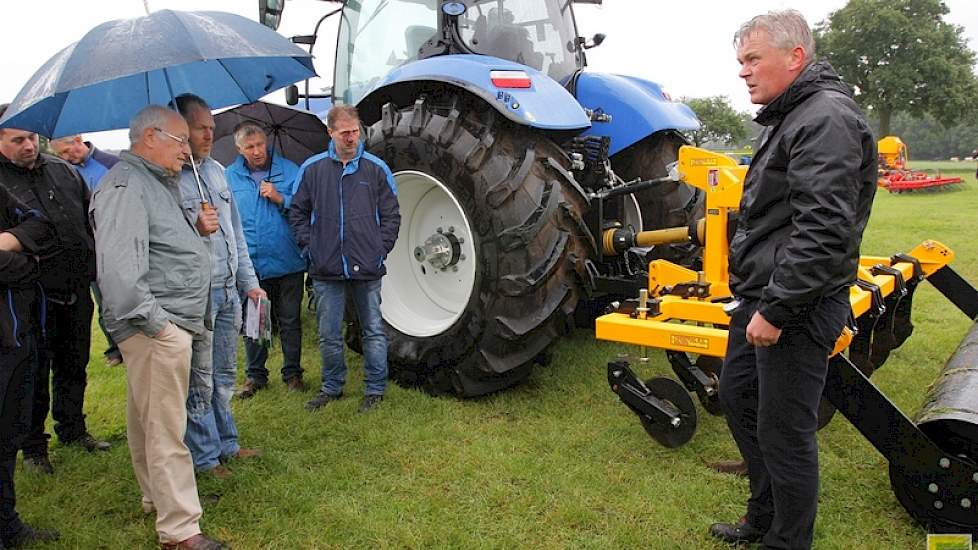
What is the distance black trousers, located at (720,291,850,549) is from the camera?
78.5 inches

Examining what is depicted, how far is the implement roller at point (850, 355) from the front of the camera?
93.4 inches

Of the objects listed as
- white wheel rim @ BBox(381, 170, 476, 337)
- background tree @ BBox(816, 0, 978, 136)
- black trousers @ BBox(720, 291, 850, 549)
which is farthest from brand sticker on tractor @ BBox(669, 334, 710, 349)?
background tree @ BBox(816, 0, 978, 136)

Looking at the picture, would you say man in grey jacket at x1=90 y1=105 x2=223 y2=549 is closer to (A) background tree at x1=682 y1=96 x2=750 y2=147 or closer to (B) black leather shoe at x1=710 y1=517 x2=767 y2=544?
(B) black leather shoe at x1=710 y1=517 x2=767 y2=544

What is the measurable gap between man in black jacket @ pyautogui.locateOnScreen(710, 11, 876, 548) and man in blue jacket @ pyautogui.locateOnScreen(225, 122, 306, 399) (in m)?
2.73

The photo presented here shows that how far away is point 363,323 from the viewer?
3.88 metres

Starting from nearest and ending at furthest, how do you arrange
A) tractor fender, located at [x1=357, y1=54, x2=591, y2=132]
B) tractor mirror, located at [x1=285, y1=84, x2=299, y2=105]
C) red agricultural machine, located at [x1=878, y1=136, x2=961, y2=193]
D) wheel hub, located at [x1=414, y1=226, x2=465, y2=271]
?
tractor fender, located at [x1=357, y1=54, x2=591, y2=132]
wheel hub, located at [x1=414, y1=226, x2=465, y2=271]
tractor mirror, located at [x1=285, y1=84, x2=299, y2=105]
red agricultural machine, located at [x1=878, y1=136, x2=961, y2=193]

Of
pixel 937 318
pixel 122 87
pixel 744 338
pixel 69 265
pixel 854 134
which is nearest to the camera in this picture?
pixel 854 134

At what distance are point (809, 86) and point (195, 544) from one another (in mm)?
2443

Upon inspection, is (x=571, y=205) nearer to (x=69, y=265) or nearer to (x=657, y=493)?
(x=657, y=493)

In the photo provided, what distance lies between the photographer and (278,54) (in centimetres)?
259

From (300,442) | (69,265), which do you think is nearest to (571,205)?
(300,442)

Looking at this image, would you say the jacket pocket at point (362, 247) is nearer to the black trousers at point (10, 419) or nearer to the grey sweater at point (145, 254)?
the grey sweater at point (145, 254)

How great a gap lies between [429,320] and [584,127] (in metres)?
1.47

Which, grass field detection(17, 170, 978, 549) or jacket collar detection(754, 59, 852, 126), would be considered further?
grass field detection(17, 170, 978, 549)
